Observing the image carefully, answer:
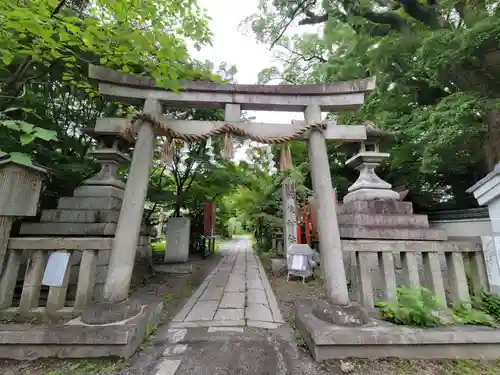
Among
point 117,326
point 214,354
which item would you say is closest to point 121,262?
point 117,326

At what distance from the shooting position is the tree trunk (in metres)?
5.25

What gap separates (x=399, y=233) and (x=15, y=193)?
560cm

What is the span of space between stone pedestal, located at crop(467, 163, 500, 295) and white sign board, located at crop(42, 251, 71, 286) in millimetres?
5778

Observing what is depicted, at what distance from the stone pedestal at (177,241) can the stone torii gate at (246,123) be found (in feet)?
20.2

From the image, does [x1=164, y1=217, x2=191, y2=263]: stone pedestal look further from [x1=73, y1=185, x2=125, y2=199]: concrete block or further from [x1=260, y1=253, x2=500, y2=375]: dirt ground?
[x1=260, y1=253, x2=500, y2=375]: dirt ground

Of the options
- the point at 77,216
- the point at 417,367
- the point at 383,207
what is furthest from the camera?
the point at 77,216

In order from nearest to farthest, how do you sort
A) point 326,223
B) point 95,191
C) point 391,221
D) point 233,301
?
point 326,223 → point 391,221 → point 95,191 → point 233,301

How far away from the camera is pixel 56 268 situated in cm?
298

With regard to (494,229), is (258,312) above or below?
below

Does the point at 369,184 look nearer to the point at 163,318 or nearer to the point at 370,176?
the point at 370,176

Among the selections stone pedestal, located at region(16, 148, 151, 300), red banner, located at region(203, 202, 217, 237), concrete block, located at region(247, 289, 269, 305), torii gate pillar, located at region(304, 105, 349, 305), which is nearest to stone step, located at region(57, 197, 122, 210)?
stone pedestal, located at region(16, 148, 151, 300)

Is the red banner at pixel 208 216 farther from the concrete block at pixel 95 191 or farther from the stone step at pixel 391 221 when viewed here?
the stone step at pixel 391 221

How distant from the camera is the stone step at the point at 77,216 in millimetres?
4039

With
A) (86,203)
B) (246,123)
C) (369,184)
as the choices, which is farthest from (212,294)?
(369,184)
